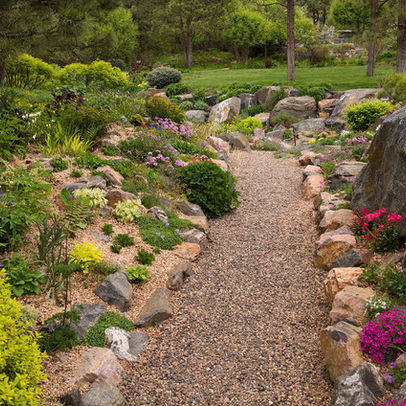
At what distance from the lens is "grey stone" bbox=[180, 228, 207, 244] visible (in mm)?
6340

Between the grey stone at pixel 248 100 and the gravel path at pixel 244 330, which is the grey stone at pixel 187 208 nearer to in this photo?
the gravel path at pixel 244 330

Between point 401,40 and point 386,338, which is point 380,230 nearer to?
point 386,338

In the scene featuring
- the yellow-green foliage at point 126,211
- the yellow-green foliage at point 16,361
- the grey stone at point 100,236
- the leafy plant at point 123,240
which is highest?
the yellow-green foliage at point 16,361

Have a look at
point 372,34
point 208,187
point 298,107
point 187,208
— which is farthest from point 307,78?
point 187,208

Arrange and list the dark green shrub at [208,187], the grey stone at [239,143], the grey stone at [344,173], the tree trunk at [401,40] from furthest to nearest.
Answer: the tree trunk at [401,40], the grey stone at [239,143], the grey stone at [344,173], the dark green shrub at [208,187]

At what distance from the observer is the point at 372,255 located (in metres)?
5.12

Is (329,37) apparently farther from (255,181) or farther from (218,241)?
(218,241)

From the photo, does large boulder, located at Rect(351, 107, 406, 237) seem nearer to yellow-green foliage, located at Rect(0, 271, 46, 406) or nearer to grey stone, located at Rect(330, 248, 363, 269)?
grey stone, located at Rect(330, 248, 363, 269)

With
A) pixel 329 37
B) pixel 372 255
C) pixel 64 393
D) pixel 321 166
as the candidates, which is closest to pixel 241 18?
pixel 329 37

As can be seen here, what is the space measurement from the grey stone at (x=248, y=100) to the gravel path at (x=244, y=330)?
14.4 m

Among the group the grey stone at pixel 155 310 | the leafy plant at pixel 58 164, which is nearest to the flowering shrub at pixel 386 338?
the grey stone at pixel 155 310

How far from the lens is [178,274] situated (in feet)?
17.5

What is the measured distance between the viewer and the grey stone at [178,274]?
519 centimetres

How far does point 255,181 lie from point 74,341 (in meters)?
7.10
